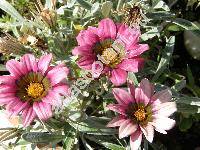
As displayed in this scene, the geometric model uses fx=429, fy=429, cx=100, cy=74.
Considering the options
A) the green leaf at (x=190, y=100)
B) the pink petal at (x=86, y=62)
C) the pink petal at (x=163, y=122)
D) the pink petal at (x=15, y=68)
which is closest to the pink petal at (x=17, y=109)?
the pink petal at (x=15, y=68)

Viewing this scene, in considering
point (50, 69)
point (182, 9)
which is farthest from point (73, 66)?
point (182, 9)

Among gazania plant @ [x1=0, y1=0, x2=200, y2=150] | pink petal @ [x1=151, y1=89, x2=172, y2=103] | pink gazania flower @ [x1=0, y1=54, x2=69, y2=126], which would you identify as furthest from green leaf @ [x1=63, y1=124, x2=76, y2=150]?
pink petal @ [x1=151, y1=89, x2=172, y2=103]

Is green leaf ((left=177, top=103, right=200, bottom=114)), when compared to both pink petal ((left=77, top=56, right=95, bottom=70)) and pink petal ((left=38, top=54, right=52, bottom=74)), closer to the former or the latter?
pink petal ((left=77, top=56, right=95, bottom=70))

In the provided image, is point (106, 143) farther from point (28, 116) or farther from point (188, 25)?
point (188, 25)

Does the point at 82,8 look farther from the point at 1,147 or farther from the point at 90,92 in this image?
the point at 1,147

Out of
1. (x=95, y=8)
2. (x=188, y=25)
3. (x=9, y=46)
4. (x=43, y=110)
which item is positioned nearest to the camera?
(x=43, y=110)

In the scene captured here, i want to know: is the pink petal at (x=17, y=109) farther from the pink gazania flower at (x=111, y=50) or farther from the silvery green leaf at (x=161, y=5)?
the silvery green leaf at (x=161, y=5)

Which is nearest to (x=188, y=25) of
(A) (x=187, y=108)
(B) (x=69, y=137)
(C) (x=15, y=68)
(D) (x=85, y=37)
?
(A) (x=187, y=108)

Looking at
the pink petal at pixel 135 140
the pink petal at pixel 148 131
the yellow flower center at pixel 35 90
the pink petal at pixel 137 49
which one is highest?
the pink petal at pixel 137 49
